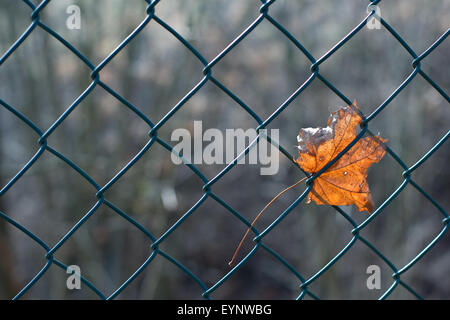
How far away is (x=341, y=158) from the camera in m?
1.24

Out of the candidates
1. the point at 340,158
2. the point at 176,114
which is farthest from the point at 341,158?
the point at 176,114

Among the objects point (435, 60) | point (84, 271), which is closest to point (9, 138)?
point (84, 271)

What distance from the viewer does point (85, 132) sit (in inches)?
147

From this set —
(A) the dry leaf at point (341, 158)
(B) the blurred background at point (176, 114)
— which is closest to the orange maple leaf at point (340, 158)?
(A) the dry leaf at point (341, 158)

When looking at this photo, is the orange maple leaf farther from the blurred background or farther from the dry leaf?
the blurred background

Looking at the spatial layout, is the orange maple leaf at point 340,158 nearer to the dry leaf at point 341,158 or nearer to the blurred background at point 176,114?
the dry leaf at point 341,158

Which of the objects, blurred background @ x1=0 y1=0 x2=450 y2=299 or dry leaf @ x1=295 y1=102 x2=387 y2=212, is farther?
blurred background @ x1=0 y1=0 x2=450 y2=299

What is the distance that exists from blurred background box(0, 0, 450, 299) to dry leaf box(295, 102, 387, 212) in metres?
1.93

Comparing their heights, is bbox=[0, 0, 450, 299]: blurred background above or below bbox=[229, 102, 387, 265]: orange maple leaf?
above

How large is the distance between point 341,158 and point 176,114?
8.89 feet

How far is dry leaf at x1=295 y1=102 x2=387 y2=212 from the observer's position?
46.9 inches

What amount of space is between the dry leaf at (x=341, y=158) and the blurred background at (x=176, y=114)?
193cm

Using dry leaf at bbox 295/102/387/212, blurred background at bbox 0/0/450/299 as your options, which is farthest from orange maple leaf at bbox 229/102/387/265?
blurred background at bbox 0/0/450/299
